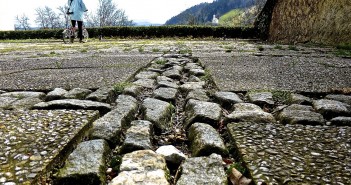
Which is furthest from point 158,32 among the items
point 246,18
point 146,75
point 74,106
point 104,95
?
point 246,18

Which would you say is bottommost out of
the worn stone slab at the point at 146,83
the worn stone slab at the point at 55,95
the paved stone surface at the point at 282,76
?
the worn stone slab at the point at 55,95

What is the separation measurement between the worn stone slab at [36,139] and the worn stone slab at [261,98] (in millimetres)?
1017

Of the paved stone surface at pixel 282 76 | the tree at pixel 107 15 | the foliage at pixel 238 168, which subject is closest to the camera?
the foliage at pixel 238 168

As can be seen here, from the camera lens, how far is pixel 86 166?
101 centimetres

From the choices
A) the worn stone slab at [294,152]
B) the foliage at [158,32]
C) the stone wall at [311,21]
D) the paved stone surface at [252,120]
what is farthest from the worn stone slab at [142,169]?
the foliage at [158,32]

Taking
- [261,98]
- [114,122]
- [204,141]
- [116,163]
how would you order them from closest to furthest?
[116,163] < [204,141] < [114,122] < [261,98]

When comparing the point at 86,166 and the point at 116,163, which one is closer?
the point at 86,166

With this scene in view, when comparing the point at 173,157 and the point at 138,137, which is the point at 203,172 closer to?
the point at 173,157

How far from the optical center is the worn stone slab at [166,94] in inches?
78.1

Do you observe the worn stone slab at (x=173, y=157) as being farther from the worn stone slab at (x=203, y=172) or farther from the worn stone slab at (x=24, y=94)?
the worn stone slab at (x=24, y=94)

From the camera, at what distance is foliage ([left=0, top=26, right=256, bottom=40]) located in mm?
19453

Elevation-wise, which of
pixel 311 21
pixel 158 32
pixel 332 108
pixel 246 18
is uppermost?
pixel 246 18

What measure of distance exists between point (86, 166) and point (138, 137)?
0.32 meters

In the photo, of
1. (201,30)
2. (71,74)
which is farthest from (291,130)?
(201,30)
